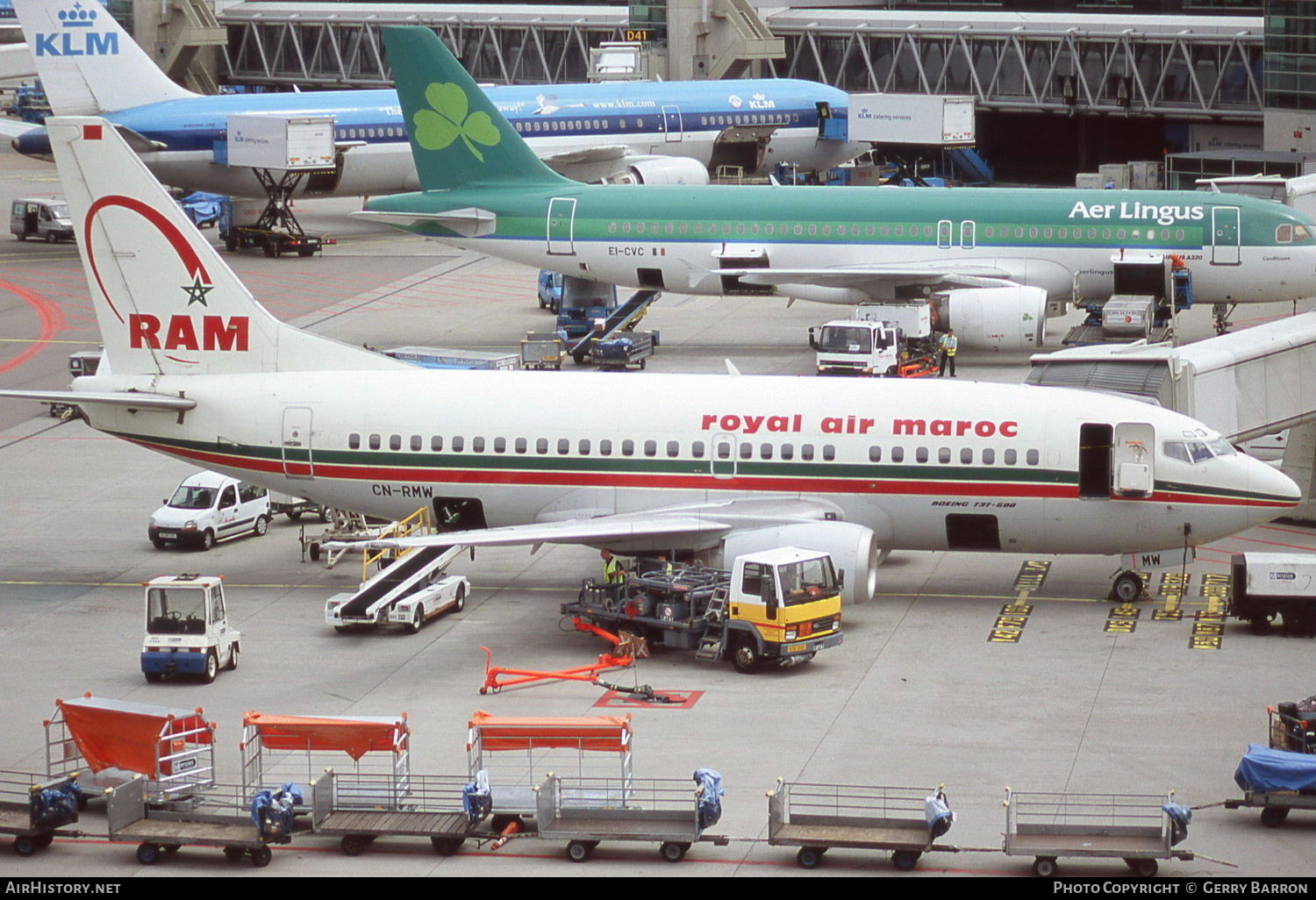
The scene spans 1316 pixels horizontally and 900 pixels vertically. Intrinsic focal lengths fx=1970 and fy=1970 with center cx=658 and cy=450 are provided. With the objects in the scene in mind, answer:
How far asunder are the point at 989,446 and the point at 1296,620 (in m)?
6.64

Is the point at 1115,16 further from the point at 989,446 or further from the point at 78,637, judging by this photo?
the point at 78,637

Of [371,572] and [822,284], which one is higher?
[822,284]

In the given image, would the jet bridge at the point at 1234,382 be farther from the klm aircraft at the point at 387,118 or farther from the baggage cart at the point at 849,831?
the klm aircraft at the point at 387,118

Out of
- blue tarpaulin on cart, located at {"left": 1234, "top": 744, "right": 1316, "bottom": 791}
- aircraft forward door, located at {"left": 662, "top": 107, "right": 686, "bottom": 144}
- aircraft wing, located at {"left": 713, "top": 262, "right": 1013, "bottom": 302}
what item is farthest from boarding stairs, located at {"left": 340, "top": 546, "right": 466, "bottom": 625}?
aircraft forward door, located at {"left": 662, "top": 107, "right": 686, "bottom": 144}

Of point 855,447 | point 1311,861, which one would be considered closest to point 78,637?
point 855,447

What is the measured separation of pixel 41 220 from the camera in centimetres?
9088

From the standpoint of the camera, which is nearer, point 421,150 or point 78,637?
point 78,637

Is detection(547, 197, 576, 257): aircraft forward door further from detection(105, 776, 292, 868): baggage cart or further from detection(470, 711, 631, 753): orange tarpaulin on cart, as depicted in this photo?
detection(105, 776, 292, 868): baggage cart

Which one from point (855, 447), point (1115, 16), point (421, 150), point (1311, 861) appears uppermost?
point (1115, 16)

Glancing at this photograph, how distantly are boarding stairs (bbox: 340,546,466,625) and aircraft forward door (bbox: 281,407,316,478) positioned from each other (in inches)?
113

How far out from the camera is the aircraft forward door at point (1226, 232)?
63.0 m

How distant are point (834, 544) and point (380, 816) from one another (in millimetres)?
12614

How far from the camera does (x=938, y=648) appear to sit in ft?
120

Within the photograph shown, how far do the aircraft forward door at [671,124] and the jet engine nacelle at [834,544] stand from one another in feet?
183
